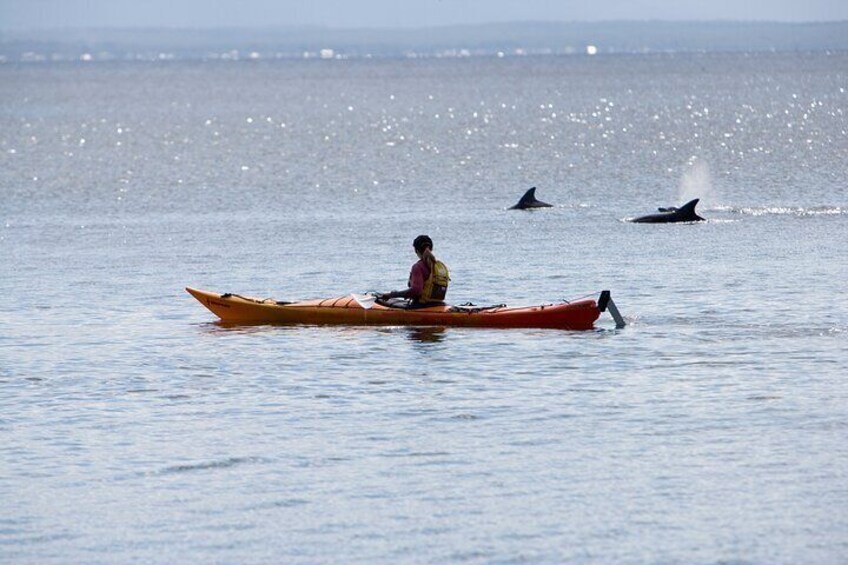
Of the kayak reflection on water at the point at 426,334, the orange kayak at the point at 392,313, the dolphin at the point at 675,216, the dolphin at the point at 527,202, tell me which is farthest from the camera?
the dolphin at the point at 527,202

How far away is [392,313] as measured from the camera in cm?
2878

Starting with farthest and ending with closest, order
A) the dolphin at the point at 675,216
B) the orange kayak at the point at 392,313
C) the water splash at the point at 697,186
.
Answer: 1. the water splash at the point at 697,186
2. the dolphin at the point at 675,216
3. the orange kayak at the point at 392,313

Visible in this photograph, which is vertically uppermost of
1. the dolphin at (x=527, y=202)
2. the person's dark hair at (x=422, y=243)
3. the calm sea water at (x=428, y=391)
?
the dolphin at (x=527, y=202)

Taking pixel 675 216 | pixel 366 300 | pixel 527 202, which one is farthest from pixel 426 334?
pixel 527 202

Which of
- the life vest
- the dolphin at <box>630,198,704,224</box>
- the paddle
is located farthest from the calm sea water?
the dolphin at <box>630,198,704,224</box>

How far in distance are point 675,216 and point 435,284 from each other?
17.9 metres

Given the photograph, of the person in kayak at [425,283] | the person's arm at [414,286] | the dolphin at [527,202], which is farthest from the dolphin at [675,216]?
the person's arm at [414,286]

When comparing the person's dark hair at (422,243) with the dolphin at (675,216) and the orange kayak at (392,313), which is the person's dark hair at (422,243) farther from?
the dolphin at (675,216)

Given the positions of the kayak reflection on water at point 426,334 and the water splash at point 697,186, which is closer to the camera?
the kayak reflection on water at point 426,334

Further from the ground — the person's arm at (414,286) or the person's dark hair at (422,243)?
the person's dark hair at (422,243)

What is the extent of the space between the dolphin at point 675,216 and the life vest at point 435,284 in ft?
57.9

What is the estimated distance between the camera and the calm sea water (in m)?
17.6

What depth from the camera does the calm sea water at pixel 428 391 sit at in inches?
692

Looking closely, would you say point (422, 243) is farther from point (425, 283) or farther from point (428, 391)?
point (428, 391)
